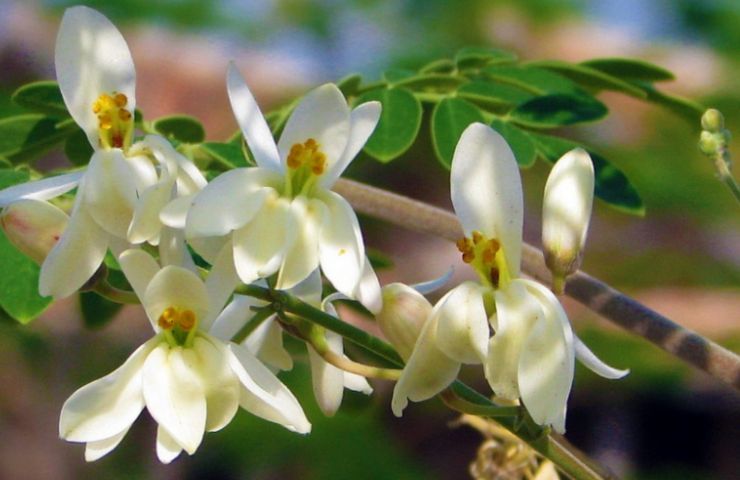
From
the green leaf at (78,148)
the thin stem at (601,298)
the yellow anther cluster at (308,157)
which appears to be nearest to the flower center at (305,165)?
the yellow anther cluster at (308,157)

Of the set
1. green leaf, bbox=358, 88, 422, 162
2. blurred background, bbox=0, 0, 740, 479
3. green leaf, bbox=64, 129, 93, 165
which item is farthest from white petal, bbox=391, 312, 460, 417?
blurred background, bbox=0, 0, 740, 479

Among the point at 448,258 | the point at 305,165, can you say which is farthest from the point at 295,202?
the point at 448,258

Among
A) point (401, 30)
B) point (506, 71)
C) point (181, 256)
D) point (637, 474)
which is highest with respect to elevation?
point (181, 256)

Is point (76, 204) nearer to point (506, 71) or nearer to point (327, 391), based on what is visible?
point (327, 391)

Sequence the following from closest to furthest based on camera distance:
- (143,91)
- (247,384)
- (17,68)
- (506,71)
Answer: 1. (247,384)
2. (506,71)
3. (17,68)
4. (143,91)

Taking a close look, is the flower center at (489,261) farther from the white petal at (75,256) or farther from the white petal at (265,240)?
the white petal at (75,256)

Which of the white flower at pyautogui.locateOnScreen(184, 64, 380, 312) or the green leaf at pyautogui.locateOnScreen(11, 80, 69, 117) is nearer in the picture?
the white flower at pyautogui.locateOnScreen(184, 64, 380, 312)

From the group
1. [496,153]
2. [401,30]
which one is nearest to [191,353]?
[496,153]

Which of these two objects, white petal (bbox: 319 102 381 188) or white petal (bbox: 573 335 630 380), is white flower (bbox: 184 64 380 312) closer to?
white petal (bbox: 319 102 381 188)
